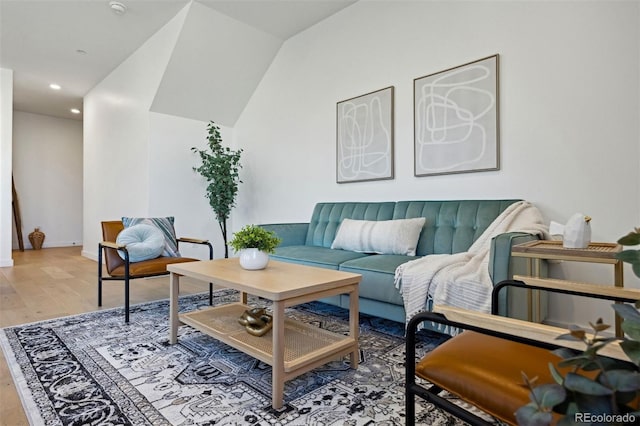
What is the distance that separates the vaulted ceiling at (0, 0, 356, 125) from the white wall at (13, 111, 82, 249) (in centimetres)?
241

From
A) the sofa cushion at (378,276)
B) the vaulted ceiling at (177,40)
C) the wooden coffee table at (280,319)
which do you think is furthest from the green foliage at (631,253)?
the vaulted ceiling at (177,40)

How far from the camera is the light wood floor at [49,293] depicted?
154 cm

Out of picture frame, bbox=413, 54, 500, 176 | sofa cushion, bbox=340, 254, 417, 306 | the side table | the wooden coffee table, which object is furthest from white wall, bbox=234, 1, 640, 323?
the wooden coffee table

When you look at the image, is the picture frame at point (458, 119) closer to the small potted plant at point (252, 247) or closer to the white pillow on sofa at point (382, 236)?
the white pillow on sofa at point (382, 236)

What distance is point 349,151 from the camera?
3.47m

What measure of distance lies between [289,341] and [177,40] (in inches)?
136

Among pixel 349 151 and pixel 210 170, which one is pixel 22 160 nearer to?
pixel 210 170

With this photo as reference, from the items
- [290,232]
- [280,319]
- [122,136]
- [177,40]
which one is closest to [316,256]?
[290,232]

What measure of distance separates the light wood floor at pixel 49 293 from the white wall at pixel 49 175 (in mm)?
2540

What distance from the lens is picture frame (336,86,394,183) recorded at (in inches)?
124

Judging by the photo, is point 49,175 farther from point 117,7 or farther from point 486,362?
point 486,362

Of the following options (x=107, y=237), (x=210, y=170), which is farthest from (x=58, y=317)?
(x=210, y=170)

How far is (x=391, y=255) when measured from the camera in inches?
99.6

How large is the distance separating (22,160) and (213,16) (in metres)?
5.92
